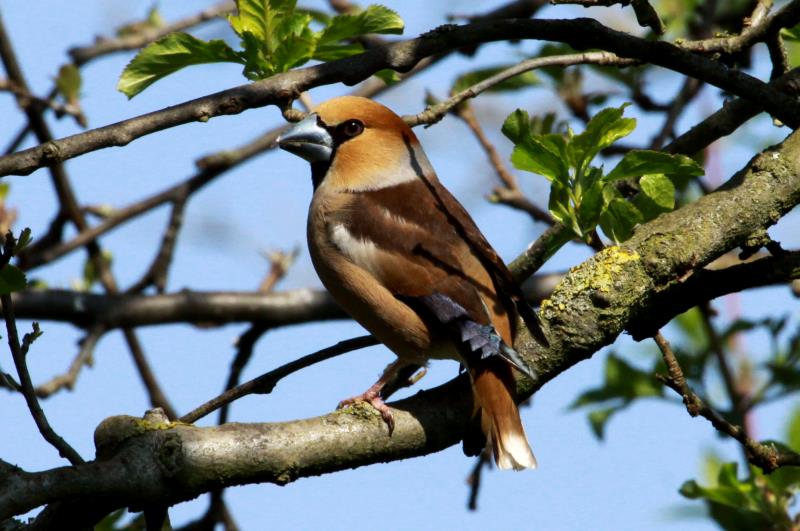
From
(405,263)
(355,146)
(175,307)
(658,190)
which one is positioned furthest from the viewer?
(175,307)

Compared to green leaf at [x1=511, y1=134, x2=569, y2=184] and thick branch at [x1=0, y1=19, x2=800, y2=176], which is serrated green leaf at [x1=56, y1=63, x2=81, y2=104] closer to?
thick branch at [x1=0, y1=19, x2=800, y2=176]

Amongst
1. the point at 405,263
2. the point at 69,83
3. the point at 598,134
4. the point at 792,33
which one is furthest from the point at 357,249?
the point at 69,83

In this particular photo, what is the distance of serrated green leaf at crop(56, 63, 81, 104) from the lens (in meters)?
6.55

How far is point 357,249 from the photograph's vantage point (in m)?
4.65

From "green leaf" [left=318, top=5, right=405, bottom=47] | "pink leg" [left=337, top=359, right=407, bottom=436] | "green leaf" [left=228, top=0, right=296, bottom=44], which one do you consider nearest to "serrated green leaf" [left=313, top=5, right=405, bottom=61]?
"green leaf" [left=318, top=5, right=405, bottom=47]

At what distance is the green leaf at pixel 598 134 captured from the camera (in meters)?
3.53

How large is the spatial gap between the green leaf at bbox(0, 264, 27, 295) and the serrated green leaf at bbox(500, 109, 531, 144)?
1516 millimetres

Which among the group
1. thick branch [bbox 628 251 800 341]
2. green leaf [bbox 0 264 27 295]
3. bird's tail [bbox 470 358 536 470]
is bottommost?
bird's tail [bbox 470 358 536 470]

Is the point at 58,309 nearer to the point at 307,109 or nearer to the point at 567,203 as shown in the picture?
the point at 307,109

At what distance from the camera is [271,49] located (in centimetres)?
381

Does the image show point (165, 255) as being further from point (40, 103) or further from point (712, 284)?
point (712, 284)

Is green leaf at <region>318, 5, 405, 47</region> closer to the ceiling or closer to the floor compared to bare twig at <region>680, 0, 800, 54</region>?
closer to the ceiling

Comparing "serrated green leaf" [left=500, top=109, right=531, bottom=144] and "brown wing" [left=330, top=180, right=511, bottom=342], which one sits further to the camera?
"brown wing" [left=330, top=180, right=511, bottom=342]

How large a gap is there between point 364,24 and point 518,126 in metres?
0.68
